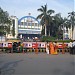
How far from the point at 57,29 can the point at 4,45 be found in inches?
2942

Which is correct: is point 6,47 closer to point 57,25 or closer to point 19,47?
point 19,47

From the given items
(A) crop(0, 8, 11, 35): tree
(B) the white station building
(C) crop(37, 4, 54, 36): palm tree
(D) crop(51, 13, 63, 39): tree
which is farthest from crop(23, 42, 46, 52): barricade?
(B) the white station building

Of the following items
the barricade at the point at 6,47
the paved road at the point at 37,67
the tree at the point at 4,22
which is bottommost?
the paved road at the point at 37,67

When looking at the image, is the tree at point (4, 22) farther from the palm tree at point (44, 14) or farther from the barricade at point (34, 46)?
the barricade at point (34, 46)

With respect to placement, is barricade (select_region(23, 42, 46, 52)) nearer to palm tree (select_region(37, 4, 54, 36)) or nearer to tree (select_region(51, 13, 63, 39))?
→ palm tree (select_region(37, 4, 54, 36))

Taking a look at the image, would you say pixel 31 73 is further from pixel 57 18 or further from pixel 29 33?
pixel 29 33

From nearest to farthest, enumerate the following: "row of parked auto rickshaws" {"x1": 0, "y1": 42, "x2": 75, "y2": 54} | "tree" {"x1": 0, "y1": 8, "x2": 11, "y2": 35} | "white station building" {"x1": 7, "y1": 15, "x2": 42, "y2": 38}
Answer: "row of parked auto rickshaws" {"x1": 0, "y1": 42, "x2": 75, "y2": 54} → "tree" {"x1": 0, "y1": 8, "x2": 11, "y2": 35} → "white station building" {"x1": 7, "y1": 15, "x2": 42, "y2": 38}

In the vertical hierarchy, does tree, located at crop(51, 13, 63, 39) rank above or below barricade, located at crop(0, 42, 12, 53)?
above

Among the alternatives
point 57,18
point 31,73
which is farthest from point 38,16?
point 31,73

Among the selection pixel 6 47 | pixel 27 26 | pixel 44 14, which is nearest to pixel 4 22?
pixel 44 14

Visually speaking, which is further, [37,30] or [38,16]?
[37,30]

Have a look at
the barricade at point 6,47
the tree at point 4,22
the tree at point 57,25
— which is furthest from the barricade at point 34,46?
the tree at point 57,25

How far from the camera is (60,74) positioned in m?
10.6

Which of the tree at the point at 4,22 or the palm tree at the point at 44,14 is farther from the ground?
the palm tree at the point at 44,14
